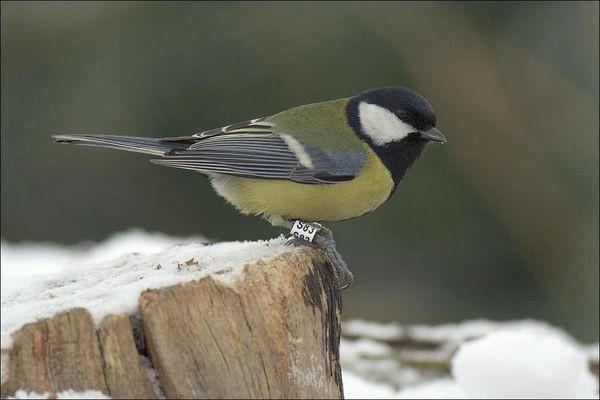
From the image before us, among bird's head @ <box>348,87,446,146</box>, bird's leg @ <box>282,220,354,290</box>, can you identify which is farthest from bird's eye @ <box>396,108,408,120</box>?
bird's leg @ <box>282,220,354,290</box>

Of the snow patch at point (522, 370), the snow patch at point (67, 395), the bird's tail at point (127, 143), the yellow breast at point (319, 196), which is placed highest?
the bird's tail at point (127, 143)

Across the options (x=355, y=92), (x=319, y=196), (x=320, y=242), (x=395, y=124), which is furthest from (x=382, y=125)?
(x=355, y=92)

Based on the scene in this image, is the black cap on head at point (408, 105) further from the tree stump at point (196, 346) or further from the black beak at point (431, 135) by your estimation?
the tree stump at point (196, 346)

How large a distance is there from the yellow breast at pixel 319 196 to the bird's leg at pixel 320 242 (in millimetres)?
96

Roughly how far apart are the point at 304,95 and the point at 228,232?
3.05 feet

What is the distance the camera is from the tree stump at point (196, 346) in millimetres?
1577

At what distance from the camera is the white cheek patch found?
8.23 feet

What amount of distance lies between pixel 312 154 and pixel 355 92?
270 centimetres

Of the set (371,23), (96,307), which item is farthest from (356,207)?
(371,23)

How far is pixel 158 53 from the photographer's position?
5.27 meters

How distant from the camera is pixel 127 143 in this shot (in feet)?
8.08

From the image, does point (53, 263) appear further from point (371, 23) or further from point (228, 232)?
point (371, 23)

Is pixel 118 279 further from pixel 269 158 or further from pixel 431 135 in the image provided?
pixel 431 135

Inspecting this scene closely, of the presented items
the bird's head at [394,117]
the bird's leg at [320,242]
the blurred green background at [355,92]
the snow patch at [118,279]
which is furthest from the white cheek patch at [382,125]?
the blurred green background at [355,92]
